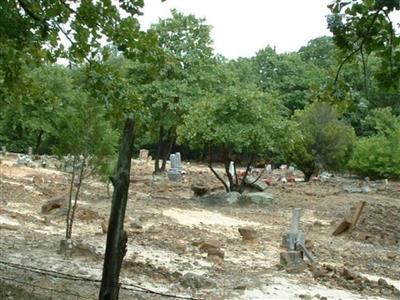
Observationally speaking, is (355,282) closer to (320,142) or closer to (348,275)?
(348,275)

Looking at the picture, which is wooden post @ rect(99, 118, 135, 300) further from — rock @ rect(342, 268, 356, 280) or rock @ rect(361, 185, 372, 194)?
rock @ rect(361, 185, 372, 194)

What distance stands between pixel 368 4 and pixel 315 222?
46.1 ft

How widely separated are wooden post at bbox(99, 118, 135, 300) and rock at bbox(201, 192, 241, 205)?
16591 mm

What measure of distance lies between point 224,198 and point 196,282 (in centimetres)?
1318

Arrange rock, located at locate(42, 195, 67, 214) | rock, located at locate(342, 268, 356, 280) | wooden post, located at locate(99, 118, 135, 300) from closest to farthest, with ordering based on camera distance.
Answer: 1. wooden post, located at locate(99, 118, 135, 300)
2. rock, located at locate(342, 268, 356, 280)
3. rock, located at locate(42, 195, 67, 214)

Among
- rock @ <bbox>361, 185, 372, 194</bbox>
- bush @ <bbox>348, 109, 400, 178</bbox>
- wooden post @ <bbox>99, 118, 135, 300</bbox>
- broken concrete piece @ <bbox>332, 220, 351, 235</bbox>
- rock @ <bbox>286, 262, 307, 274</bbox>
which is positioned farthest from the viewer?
bush @ <bbox>348, 109, 400, 178</bbox>

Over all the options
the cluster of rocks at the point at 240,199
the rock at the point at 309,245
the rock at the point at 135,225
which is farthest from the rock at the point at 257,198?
the rock at the point at 309,245

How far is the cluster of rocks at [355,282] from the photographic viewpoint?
31.7ft

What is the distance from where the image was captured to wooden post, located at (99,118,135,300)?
15.9 ft

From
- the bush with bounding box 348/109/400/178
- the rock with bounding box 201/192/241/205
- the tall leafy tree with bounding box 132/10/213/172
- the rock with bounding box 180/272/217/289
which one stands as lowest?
the rock with bounding box 180/272/217/289

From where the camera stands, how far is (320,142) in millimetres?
38500

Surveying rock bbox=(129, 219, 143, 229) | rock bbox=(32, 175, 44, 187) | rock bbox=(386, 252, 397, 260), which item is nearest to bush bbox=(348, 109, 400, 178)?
rock bbox=(32, 175, 44, 187)

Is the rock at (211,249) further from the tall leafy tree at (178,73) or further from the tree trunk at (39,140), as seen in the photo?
the tree trunk at (39,140)

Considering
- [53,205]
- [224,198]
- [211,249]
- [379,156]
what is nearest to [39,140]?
[379,156]
